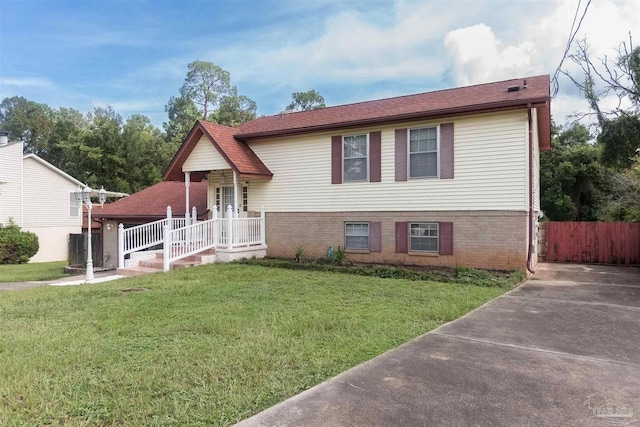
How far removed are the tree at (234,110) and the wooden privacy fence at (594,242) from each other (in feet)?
100

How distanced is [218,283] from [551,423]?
7450mm

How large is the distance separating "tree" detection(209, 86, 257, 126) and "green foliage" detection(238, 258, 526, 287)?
2943cm

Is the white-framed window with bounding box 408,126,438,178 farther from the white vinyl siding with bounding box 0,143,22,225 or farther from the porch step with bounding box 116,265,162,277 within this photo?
the white vinyl siding with bounding box 0,143,22,225

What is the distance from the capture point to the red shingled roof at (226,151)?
43.1 feet

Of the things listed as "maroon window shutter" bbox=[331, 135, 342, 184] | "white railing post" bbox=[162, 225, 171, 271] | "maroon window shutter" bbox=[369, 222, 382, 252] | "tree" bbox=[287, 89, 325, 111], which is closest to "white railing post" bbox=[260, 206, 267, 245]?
"maroon window shutter" bbox=[331, 135, 342, 184]

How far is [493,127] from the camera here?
10.7m

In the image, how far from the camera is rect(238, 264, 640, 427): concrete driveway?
3156 millimetres

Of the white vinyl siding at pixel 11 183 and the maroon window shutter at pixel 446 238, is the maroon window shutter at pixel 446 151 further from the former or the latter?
the white vinyl siding at pixel 11 183

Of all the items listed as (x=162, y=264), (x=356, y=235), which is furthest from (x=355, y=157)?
(x=162, y=264)

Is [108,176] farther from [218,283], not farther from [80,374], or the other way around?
[80,374]

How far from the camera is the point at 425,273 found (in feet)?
33.8

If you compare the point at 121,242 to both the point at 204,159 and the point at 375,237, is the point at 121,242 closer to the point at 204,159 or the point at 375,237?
the point at 204,159

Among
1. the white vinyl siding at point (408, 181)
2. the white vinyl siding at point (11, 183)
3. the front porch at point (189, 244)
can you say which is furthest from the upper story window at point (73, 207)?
the white vinyl siding at point (408, 181)

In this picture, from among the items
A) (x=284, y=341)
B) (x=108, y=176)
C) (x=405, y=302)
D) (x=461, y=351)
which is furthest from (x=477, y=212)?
(x=108, y=176)
